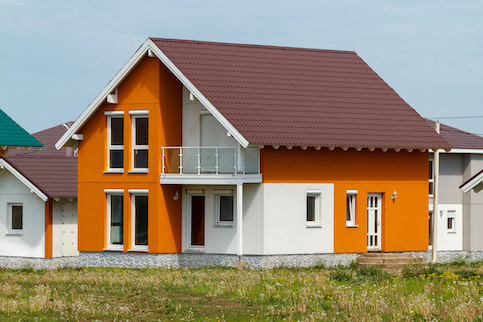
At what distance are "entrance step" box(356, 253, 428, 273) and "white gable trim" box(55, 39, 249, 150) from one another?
21.5ft

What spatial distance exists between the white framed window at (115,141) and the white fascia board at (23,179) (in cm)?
318

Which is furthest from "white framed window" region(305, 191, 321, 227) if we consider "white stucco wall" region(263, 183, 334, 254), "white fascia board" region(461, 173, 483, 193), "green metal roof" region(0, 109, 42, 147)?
"green metal roof" region(0, 109, 42, 147)

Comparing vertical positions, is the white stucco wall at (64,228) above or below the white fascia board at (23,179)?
below

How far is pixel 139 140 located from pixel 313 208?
6.43 metres

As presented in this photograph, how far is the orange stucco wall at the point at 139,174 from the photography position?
112 feet

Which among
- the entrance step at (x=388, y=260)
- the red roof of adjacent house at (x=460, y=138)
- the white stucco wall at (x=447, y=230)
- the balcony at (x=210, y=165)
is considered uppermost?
the red roof of adjacent house at (x=460, y=138)

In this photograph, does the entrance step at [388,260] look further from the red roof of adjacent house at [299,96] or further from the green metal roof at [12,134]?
the green metal roof at [12,134]

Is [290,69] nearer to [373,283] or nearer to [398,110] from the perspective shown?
[398,110]

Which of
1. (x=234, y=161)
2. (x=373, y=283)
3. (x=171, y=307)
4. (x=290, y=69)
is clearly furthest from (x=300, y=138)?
(x=171, y=307)

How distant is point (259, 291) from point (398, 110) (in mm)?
14298

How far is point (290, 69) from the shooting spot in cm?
3706

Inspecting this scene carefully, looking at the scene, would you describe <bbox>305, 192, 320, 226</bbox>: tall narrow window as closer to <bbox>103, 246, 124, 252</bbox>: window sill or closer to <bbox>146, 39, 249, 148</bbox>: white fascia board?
<bbox>146, 39, 249, 148</bbox>: white fascia board

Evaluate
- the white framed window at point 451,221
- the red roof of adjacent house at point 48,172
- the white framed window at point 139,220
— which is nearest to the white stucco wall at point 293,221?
the white framed window at point 139,220

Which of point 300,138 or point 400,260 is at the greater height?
point 300,138
